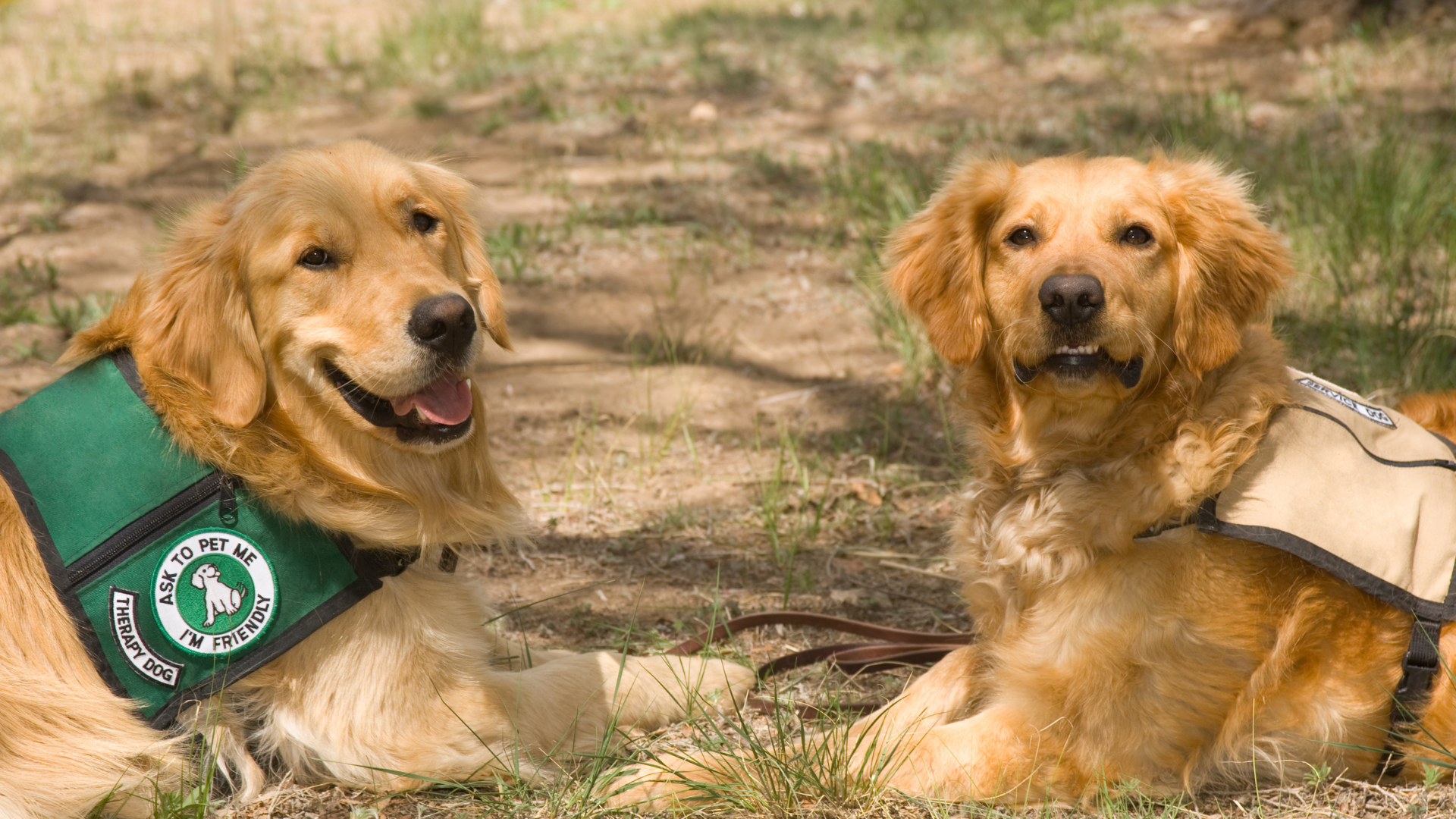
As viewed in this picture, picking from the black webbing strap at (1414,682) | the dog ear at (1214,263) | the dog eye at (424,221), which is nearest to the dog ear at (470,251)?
the dog eye at (424,221)

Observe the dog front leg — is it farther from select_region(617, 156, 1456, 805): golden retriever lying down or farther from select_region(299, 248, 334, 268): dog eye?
select_region(299, 248, 334, 268): dog eye

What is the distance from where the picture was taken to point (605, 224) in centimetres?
608

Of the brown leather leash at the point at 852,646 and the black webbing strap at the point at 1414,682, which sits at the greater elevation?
the black webbing strap at the point at 1414,682

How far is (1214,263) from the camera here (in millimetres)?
2701

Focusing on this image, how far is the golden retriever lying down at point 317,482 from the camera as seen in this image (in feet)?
7.85

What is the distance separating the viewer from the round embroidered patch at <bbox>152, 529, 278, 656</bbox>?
2.40 metres

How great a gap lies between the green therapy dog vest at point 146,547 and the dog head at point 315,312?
0.15 meters

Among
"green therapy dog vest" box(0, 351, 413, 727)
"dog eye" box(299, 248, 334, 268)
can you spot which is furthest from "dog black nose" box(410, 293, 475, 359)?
"green therapy dog vest" box(0, 351, 413, 727)

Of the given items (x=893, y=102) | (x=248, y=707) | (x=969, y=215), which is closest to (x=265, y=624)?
(x=248, y=707)

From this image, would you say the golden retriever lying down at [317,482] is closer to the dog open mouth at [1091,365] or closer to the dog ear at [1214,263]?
the dog open mouth at [1091,365]

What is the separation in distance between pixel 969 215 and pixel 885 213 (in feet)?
9.98

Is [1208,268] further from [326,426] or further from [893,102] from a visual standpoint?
[893,102]

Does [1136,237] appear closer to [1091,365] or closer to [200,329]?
[1091,365]

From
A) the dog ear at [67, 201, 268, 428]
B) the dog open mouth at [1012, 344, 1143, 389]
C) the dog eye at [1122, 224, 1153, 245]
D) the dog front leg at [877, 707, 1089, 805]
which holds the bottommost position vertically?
the dog front leg at [877, 707, 1089, 805]
